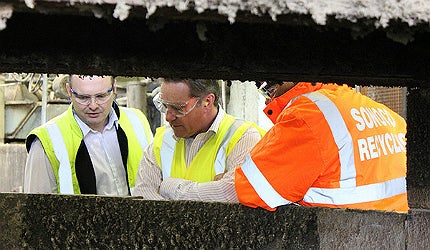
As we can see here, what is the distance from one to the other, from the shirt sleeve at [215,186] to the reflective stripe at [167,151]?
24cm

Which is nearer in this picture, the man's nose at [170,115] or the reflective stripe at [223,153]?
the reflective stripe at [223,153]

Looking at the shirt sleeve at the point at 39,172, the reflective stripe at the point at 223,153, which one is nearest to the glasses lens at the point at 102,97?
the shirt sleeve at the point at 39,172

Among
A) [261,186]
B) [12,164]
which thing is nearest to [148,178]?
[261,186]

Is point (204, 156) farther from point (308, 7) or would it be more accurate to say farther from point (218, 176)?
point (308, 7)

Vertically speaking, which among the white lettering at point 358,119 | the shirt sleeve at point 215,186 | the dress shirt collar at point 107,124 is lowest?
the shirt sleeve at point 215,186

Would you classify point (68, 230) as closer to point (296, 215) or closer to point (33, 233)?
point (33, 233)

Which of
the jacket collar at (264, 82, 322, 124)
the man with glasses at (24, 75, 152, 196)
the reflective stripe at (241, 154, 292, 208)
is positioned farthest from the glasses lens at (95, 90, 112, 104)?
the reflective stripe at (241, 154, 292, 208)

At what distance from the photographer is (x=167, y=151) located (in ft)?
11.2

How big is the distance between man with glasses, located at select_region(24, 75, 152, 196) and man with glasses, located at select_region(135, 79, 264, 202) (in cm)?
36

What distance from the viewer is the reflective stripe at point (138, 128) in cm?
395

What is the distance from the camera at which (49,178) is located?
361 centimetres

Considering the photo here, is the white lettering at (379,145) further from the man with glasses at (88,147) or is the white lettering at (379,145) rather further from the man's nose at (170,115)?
the man with glasses at (88,147)

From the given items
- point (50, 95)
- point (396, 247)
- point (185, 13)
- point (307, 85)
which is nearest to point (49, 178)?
point (307, 85)

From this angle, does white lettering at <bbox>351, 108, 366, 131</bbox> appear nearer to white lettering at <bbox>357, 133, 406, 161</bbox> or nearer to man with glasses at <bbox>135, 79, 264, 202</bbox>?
white lettering at <bbox>357, 133, 406, 161</bbox>
